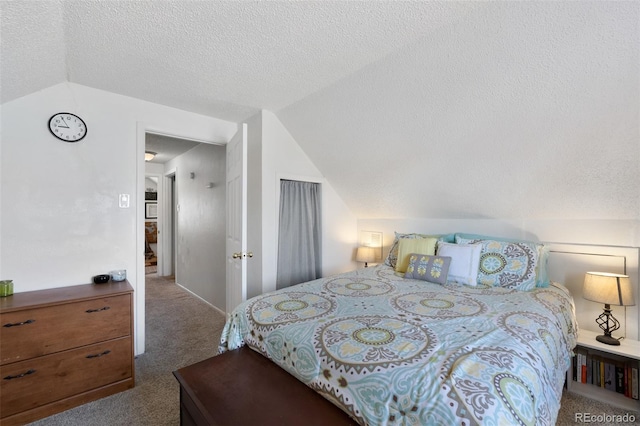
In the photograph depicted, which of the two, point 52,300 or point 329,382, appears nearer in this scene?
point 329,382

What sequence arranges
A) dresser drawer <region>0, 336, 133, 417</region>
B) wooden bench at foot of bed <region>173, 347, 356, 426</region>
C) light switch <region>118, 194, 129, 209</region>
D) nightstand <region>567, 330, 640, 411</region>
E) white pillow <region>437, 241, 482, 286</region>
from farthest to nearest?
light switch <region>118, 194, 129, 209</region> → white pillow <region>437, 241, 482, 286</region> → nightstand <region>567, 330, 640, 411</region> → dresser drawer <region>0, 336, 133, 417</region> → wooden bench at foot of bed <region>173, 347, 356, 426</region>

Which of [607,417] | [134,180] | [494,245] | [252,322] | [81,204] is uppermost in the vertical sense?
[134,180]

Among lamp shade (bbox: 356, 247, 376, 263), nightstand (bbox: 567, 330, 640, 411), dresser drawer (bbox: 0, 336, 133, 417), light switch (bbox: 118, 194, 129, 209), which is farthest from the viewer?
lamp shade (bbox: 356, 247, 376, 263)

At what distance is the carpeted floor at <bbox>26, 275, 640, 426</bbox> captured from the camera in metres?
1.73

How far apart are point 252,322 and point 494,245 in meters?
2.08

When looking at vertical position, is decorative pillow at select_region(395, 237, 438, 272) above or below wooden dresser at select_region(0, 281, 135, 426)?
above

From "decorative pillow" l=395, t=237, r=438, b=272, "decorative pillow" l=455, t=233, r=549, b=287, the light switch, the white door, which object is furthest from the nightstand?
the light switch

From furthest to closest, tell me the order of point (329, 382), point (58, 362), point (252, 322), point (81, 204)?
point (81, 204) < point (58, 362) < point (252, 322) < point (329, 382)

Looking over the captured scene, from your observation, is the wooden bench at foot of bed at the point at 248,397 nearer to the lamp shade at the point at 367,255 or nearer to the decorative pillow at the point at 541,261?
the decorative pillow at the point at 541,261

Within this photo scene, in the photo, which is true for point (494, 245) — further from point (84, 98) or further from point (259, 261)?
point (84, 98)

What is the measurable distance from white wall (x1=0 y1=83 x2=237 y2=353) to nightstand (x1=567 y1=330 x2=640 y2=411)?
3.48m

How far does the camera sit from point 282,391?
4.17ft

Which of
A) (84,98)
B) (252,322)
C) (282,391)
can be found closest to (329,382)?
(282,391)

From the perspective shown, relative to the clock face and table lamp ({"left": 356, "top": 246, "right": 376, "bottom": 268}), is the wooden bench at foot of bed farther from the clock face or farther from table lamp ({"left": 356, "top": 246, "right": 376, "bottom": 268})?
table lamp ({"left": 356, "top": 246, "right": 376, "bottom": 268})
